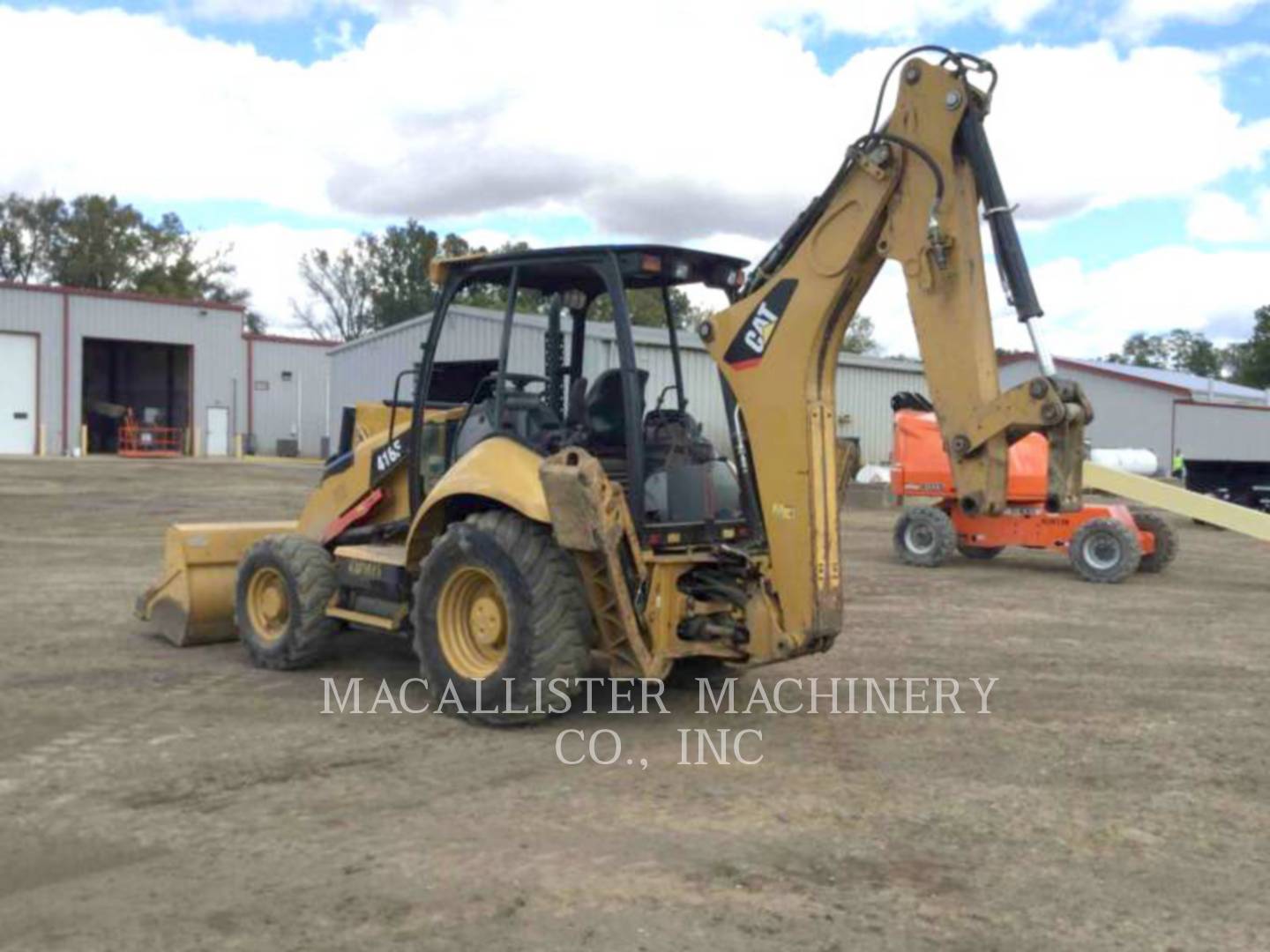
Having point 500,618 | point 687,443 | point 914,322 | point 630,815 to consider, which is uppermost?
point 914,322

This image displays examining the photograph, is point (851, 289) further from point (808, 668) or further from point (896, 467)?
point (896, 467)

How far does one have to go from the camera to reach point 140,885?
425cm

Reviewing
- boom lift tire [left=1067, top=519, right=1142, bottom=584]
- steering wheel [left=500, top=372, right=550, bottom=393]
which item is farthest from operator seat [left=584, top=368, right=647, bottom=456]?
boom lift tire [left=1067, top=519, right=1142, bottom=584]

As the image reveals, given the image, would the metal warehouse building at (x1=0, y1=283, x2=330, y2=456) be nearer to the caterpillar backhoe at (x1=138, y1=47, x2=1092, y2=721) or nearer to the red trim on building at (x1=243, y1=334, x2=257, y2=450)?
the red trim on building at (x1=243, y1=334, x2=257, y2=450)

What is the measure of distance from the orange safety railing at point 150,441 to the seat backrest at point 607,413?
35.2m

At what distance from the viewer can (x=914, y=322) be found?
575 cm

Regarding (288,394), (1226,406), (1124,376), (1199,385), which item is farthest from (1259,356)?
(288,394)

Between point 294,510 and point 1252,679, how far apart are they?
56.7ft

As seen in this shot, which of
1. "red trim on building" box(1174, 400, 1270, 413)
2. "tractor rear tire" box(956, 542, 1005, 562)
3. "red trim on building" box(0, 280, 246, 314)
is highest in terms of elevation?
"red trim on building" box(0, 280, 246, 314)

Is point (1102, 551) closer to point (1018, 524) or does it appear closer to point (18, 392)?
point (1018, 524)

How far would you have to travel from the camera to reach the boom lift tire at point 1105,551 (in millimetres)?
13242

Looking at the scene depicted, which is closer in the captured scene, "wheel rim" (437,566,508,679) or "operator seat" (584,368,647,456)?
"wheel rim" (437,566,508,679)

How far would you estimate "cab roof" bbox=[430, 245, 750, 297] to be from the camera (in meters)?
6.45

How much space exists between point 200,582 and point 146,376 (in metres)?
39.7
